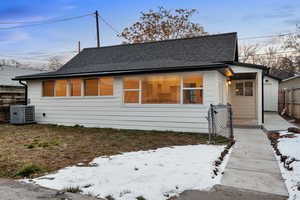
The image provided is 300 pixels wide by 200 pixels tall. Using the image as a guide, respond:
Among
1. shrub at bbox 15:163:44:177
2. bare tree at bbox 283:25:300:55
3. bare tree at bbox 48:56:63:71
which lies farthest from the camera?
bare tree at bbox 48:56:63:71

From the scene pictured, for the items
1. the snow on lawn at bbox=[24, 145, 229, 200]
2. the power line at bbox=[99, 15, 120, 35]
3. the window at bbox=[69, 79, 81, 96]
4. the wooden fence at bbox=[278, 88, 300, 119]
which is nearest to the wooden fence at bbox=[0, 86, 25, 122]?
the window at bbox=[69, 79, 81, 96]

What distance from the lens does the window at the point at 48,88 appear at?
10445 mm

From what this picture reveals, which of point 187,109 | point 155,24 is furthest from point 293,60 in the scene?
point 187,109

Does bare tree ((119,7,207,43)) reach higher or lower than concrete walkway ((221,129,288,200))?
higher

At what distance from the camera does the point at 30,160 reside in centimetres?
443

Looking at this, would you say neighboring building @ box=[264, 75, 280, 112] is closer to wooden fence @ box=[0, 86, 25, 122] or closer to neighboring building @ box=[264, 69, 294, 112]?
neighboring building @ box=[264, 69, 294, 112]

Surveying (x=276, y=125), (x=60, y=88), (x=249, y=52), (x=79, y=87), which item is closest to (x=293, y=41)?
(x=249, y=52)

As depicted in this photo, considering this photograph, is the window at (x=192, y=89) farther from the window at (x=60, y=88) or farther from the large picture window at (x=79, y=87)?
the window at (x=60, y=88)

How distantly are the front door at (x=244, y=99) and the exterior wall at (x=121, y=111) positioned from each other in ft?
13.0

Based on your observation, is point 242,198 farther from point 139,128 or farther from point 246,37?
point 246,37

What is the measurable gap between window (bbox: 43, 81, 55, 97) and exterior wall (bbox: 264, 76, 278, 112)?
50.9 feet

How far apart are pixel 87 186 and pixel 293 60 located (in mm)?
28058

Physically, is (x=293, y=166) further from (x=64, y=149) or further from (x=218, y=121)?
(x=64, y=149)

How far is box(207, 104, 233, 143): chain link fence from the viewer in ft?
21.4
